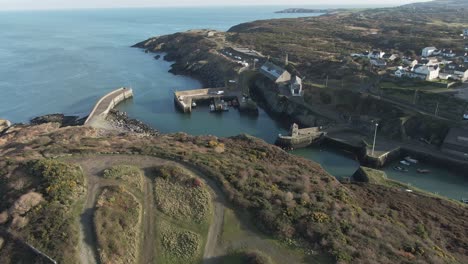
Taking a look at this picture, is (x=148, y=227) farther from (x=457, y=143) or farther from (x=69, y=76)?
(x=69, y=76)

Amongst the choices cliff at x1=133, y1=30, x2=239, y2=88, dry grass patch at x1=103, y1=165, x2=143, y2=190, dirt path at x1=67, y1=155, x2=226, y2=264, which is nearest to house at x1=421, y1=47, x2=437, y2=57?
cliff at x1=133, y1=30, x2=239, y2=88

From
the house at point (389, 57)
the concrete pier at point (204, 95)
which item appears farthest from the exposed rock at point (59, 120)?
the house at point (389, 57)

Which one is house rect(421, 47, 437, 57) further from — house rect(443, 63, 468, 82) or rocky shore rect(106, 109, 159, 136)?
rocky shore rect(106, 109, 159, 136)

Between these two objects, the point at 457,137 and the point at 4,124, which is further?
the point at 4,124

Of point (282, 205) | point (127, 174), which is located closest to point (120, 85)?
point (127, 174)

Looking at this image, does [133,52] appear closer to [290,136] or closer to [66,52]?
[66,52]

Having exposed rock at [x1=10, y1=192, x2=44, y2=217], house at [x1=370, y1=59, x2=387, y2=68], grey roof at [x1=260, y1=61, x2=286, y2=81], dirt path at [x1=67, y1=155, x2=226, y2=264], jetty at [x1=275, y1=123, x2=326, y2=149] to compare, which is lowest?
jetty at [x1=275, y1=123, x2=326, y2=149]
